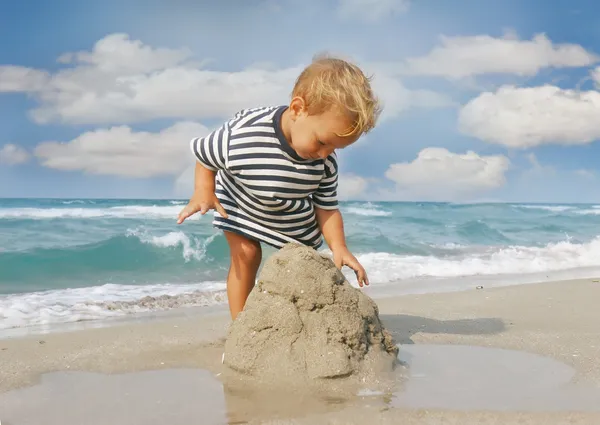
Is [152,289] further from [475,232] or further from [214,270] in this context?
[475,232]

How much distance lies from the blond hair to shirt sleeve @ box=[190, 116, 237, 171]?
466 millimetres

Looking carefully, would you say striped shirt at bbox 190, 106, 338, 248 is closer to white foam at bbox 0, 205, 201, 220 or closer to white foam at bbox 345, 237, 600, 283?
white foam at bbox 345, 237, 600, 283

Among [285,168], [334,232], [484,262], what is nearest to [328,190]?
[334,232]

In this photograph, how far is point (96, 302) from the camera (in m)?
5.32

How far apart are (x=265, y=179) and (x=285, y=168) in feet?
0.35

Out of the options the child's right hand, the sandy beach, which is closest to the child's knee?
the child's right hand

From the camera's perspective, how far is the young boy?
267 centimetres

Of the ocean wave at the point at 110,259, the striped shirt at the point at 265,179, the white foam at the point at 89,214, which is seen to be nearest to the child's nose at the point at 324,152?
the striped shirt at the point at 265,179

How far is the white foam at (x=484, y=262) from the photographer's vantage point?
8.23m

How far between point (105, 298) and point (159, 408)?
11.7ft

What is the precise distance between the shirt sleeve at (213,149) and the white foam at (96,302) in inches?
83.2

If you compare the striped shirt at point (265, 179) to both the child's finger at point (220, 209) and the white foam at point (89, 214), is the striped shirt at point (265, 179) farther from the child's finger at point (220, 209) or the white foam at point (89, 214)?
the white foam at point (89, 214)

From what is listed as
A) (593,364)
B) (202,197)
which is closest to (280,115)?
(202,197)

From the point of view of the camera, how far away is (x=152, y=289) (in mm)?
6438
